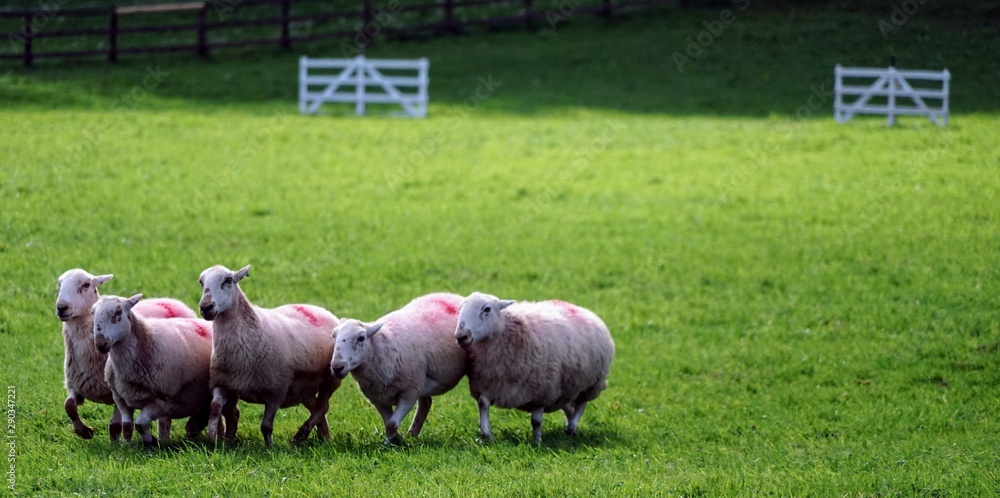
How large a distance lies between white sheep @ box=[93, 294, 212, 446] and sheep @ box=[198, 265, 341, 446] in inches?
8.8

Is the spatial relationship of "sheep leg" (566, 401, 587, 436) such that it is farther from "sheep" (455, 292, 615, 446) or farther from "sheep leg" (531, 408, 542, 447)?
"sheep leg" (531, 408, 542, 447)

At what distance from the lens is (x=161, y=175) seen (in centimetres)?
1955

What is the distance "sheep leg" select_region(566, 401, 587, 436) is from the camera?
959 cm

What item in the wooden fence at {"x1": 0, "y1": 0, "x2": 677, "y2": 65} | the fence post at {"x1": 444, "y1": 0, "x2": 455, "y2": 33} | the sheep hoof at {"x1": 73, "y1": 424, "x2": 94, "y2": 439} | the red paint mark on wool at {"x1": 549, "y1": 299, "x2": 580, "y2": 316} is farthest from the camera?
the fence post at {"x1": 444, "y1": 0, "x2": 455, "y2": 33}

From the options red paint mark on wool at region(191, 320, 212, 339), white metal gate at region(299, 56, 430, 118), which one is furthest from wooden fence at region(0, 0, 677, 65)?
red paint mark on wool at region(191, 320, 212, 339)

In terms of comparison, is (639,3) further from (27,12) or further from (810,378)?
(810,378)

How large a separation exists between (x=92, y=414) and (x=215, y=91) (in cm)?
1972

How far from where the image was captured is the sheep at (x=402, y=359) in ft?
27.4

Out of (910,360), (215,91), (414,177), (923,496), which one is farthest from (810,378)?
(215,91)

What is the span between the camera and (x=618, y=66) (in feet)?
105

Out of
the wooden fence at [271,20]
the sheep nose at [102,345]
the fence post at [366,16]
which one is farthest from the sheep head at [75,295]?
the fence post at [366,16]

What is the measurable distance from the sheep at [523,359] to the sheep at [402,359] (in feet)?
0.82

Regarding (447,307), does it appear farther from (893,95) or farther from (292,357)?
(893,95)

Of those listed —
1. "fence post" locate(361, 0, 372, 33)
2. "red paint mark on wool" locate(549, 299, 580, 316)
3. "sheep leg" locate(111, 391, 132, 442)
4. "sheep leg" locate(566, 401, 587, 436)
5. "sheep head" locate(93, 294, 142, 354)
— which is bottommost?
"sheep leg" locate(566, 401, 587, 436)
